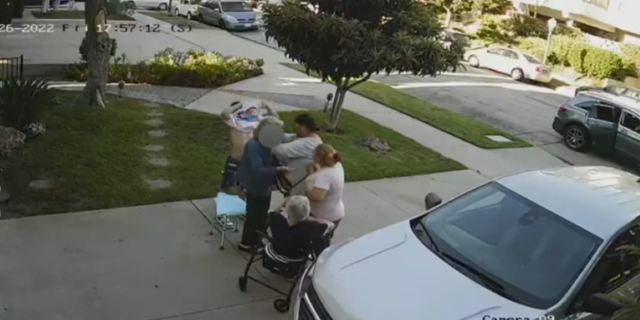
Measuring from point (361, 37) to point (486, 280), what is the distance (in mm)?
7369

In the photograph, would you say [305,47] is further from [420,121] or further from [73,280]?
[73,280]

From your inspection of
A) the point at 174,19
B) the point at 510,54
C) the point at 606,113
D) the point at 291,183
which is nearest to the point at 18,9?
the point at 174,19

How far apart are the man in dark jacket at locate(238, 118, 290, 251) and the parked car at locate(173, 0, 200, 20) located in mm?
28542

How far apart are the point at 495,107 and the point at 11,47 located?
48.6 ft

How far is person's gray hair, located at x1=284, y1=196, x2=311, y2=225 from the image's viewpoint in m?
5.63

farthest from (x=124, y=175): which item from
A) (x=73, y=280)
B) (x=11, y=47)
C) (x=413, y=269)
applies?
(x=11, y=47)

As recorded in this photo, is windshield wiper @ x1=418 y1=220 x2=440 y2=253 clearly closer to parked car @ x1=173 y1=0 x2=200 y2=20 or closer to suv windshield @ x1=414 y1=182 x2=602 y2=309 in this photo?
suv windshield @ x1=414 y1=182 x2=602 y2=309

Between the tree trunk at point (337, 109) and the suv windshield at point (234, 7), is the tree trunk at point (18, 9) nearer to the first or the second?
the suv windshield at point (234, 7)

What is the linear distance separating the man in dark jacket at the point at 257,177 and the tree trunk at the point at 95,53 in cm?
645

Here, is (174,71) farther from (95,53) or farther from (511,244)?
(511,244)

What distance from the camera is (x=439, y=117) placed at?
52.7 ft

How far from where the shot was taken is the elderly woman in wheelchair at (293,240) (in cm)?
567

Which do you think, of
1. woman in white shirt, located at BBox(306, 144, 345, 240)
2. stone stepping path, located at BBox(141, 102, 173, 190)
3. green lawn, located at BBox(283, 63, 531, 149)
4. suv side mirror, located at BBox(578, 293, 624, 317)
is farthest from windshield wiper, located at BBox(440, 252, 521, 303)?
green lawn, located at BBox(283, 63, 531, 149)

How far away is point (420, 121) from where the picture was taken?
15.5 m
